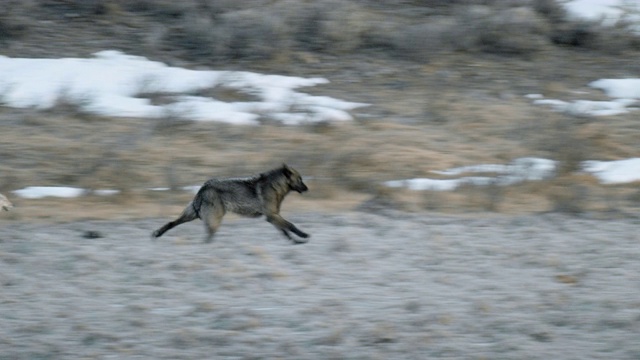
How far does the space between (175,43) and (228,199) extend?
12040mm

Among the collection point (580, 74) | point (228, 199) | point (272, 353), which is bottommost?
point (272, 353)

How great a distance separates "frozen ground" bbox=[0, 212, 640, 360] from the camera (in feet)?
24.1

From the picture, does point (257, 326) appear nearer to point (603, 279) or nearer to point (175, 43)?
point (603, 279)

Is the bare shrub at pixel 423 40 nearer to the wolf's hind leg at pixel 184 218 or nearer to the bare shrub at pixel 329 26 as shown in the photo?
the bare shrub at pixel 329 26

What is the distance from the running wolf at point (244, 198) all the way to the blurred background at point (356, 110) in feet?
6.57

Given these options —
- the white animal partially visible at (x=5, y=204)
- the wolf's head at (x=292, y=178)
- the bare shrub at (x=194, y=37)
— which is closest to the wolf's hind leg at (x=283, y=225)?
the wolf's head at (x=292, y=178)

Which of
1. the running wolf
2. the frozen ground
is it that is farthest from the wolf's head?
the frozen ground

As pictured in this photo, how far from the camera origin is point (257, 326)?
7.68 meters

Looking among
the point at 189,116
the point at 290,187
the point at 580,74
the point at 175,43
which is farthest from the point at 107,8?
the point at 290,187

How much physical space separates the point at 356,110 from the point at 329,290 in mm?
8967

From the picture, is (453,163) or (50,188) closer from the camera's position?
(50,188)

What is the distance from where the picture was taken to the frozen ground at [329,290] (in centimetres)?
736

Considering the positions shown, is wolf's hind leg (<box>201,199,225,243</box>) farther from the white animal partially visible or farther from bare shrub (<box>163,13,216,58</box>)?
bare shrub (<box>163,13,216,58</box>)

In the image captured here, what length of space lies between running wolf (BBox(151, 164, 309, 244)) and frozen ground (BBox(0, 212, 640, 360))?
0.30 meters
